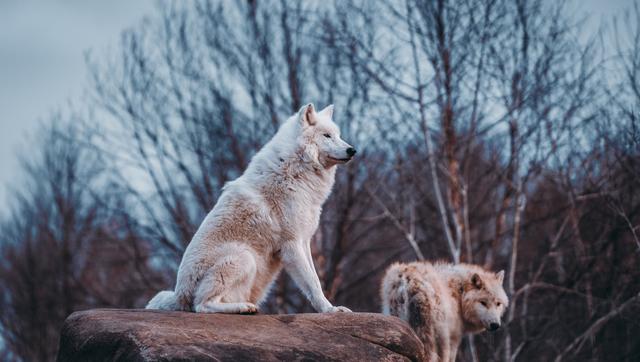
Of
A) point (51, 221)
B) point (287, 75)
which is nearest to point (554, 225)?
point (287, 75)

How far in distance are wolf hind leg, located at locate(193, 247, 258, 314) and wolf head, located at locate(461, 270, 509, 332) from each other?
12.7 ft

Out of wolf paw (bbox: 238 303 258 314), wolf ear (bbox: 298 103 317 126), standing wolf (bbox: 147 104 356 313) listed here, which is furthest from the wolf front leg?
wolf ear (bbox: 298 103 317 126)

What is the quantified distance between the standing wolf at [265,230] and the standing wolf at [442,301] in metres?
1.87

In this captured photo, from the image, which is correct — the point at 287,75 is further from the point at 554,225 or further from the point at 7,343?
the point at 7,343

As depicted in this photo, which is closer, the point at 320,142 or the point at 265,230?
the point at 265,230

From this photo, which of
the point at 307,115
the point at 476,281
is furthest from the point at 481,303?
the point at 307,115

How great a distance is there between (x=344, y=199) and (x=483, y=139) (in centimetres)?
449

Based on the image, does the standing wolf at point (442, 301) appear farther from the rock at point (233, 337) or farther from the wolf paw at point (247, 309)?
the wolf paw at point (247, 309)

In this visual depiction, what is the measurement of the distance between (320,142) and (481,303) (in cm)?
372

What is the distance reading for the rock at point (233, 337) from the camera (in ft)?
22.2

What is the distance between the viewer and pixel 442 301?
9.54m

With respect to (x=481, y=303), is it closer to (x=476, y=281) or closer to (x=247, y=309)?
(x=476, y=281)

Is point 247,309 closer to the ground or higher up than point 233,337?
higher up

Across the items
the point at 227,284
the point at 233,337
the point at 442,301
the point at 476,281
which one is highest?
the point at 227,284
